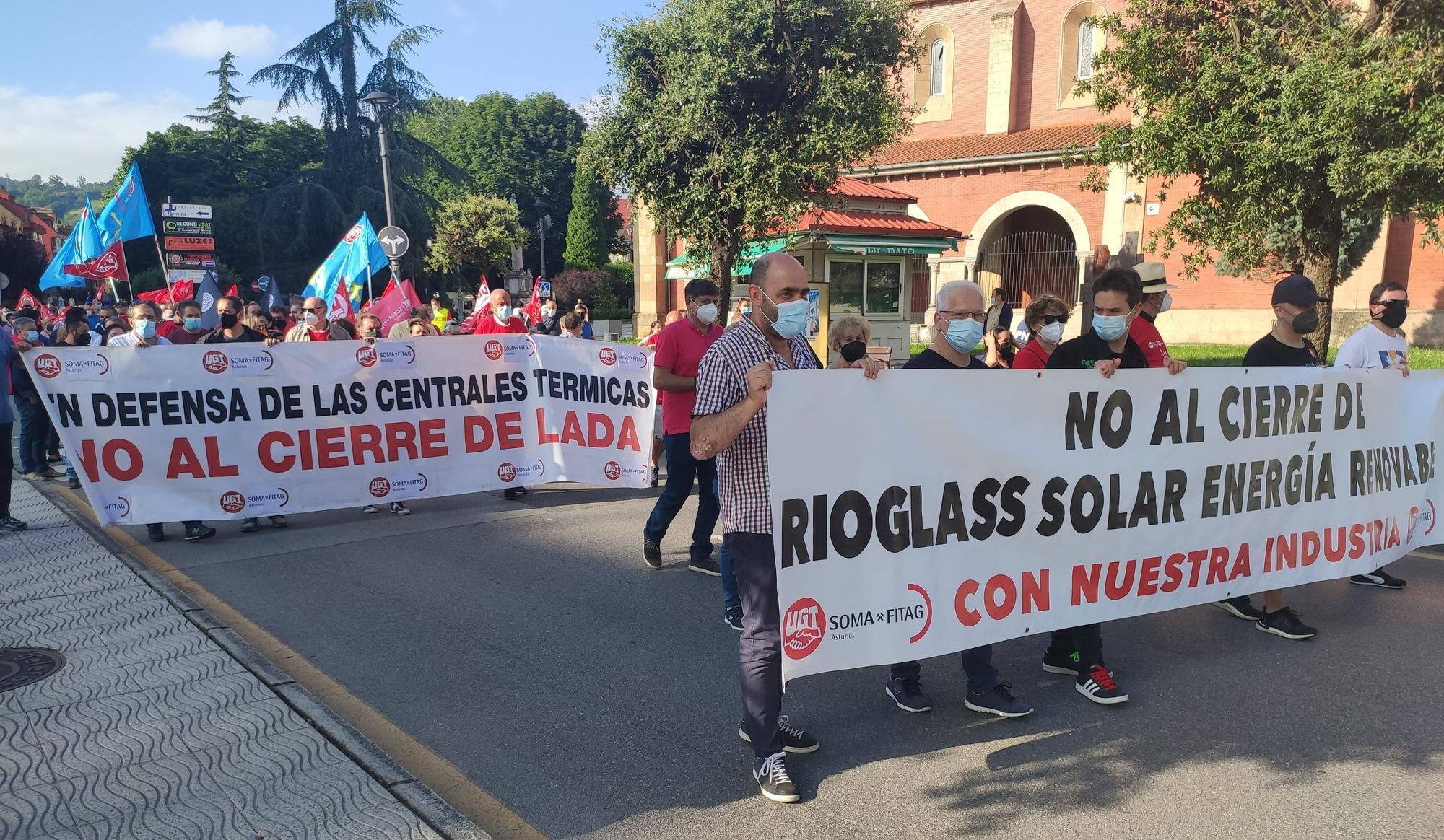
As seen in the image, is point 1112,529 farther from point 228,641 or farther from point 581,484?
point 581,484

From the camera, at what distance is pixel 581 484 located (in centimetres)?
993

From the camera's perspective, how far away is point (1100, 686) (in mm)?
4309

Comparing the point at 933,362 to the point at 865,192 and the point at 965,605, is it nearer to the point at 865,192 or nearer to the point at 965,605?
the point at 965,605

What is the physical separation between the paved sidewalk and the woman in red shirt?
11.4 feet

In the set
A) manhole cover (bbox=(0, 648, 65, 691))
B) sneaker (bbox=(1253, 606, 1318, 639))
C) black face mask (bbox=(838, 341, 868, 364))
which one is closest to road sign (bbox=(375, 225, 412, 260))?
manhole cover (bbox=(0, 648, 65, 691))

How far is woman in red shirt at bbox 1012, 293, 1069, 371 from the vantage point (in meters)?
4.86

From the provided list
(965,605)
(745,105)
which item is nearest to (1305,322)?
(965,605)

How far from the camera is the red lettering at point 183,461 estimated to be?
7.54m

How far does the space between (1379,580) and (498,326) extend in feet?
26.0

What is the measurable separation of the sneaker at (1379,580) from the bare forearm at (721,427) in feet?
16.1

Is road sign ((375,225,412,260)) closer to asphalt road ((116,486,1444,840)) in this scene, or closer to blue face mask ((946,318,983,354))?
asphalt road ((116,486,1444,840))

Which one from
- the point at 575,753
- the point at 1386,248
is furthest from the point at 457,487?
the point at 1386,248

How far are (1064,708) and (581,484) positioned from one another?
6493 millimetres

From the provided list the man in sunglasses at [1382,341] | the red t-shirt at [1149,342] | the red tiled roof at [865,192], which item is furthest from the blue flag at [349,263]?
the man in sunglasses at [1382,341]
